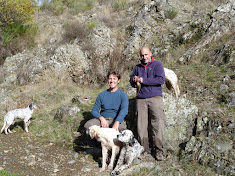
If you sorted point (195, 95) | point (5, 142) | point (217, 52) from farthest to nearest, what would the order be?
point (217, 52), point (195, 95), point (5, 142)

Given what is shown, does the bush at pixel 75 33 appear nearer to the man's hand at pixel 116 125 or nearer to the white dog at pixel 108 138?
the man's hand at pixel 116 125

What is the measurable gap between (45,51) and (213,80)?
336 inches

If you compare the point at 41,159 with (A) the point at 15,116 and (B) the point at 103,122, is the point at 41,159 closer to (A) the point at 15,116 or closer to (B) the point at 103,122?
(B) the point at 103,122

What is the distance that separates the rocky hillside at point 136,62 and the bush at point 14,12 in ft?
4.30

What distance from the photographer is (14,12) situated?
38.9 ft

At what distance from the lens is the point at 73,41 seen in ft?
35.8

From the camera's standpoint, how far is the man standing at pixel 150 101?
12.6 ft

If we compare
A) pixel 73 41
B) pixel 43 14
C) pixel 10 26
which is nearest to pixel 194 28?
A: pixel 73 41

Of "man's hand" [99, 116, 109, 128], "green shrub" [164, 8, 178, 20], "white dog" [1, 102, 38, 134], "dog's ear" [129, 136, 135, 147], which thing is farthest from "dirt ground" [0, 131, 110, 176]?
"green shrub" [164, 8, 178, 20]

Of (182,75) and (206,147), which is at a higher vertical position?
(182,75)

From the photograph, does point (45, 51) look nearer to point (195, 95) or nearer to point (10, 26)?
point (10, 26)

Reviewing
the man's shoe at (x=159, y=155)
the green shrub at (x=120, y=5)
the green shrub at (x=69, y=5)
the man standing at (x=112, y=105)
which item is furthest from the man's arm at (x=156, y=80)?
the green shrub at (x=69, y=5)

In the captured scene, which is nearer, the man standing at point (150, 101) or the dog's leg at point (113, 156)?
the dog's leg at point (113, 156)

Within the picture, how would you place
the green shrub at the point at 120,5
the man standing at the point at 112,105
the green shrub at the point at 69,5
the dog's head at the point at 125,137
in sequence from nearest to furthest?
1. the dog's head at the point at 125,137
2. the man standing at the point at 112,105
3. the green shrub at the point at 120,5
4. the green shrub at the point at 69,5
